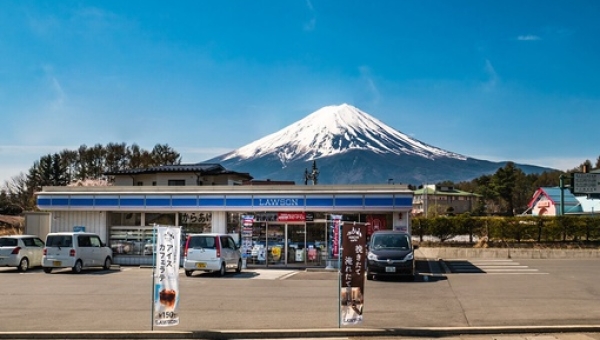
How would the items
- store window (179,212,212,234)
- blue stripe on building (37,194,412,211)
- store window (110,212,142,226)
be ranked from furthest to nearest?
store window (110,212,142,226) < store window (179,212,212,234) < blue stripe on building (37,194,412,211)

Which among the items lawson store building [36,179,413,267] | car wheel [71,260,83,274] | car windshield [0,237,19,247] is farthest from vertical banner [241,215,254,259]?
car windshield [0,237,19,247]

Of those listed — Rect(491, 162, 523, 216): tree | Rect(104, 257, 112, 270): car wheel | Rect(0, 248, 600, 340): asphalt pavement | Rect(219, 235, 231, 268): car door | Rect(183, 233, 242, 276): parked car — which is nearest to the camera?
Rect(0, 248, 600, 340): asphalt pavement

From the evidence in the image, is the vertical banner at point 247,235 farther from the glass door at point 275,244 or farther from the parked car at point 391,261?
the parked car at point 391,261

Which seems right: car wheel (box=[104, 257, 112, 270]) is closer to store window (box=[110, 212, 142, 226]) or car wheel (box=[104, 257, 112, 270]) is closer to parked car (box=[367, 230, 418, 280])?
store window (box=[110, 212, 142, 226])

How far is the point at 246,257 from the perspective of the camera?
81.6 ft

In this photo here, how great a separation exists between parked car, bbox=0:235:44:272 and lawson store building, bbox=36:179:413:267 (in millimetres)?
3640

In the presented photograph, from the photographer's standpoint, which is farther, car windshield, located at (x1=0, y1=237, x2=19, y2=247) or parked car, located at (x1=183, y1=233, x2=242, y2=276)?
car windshield, located at (x1=0, y1=237, x2=19, y2=247)

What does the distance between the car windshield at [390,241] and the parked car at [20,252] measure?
13.1 m

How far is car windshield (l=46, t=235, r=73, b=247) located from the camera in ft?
69.5

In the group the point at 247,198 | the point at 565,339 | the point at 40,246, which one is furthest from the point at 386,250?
the point at 40,246

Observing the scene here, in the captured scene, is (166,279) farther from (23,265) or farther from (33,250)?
(33,250)

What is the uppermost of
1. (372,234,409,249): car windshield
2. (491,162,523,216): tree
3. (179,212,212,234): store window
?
(491,162,523,216): tree

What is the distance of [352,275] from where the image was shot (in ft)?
33.2

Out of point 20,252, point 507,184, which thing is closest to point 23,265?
point 20,252
